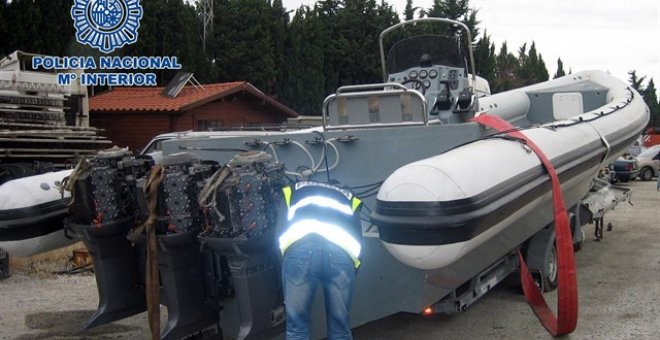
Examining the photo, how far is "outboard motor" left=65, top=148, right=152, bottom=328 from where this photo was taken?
14.7ft

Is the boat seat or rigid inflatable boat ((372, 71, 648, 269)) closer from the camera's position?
rigid inflatable boat ((372, 71, 648, 269))

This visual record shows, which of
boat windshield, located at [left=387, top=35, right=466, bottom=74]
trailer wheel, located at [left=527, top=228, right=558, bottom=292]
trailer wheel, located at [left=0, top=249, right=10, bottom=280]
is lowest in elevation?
trailer wheel, located at [left=0, top=249, right=10, bottom=280]

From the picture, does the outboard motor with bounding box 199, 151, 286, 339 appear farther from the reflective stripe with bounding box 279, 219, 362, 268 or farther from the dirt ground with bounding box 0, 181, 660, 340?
the dirt ground with bounding box 0, 181, 660, 340

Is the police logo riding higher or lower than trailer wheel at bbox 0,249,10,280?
higher

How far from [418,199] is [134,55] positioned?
18213 mm

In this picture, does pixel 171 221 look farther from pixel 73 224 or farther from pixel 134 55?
pixel 134 55

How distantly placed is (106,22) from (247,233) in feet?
45.6

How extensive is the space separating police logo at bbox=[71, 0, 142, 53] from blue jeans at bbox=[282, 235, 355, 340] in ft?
44.4

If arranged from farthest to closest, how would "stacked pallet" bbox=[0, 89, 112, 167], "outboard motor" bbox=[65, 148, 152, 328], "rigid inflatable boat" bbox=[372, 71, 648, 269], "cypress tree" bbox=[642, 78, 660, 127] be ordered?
1. "cypress tree" bbox=[642, 78, 660, 127]
2. "stacked pallet" bbox=[0, 89, 112, 167]
3. "outboard motor" bbox=[65, 148, 152, 328]
4. "rigid inflatable boat" bbox=[372, 71, 648, 269]

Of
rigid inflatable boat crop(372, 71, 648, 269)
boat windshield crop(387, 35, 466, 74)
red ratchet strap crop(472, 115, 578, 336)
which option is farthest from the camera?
boat windshield crop(387, 35, 466, 74)

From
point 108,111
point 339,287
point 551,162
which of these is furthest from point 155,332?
point 108,111

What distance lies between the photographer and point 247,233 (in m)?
4.03

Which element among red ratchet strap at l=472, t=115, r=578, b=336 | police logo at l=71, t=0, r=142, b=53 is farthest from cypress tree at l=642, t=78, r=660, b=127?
red ratchet strap at l=472, t=115, r=578, b=336

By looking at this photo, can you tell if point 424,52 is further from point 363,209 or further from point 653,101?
point 653,101
